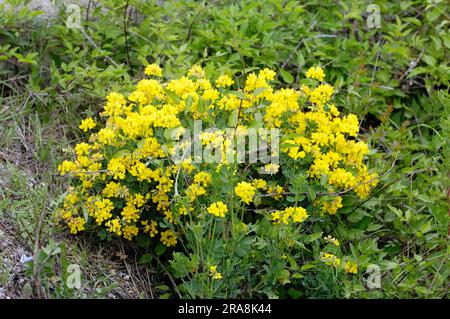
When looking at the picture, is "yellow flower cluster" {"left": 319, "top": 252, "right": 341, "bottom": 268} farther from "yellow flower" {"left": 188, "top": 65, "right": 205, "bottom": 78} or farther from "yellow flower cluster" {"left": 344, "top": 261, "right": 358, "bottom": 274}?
"yellow flower" {"left": 188, "top": 65, "right": 205, "bottom": 78}

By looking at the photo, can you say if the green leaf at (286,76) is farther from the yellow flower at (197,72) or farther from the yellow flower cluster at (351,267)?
the yellow flower cluster at (351,267)

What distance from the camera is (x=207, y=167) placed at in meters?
3.22

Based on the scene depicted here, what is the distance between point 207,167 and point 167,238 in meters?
0.39

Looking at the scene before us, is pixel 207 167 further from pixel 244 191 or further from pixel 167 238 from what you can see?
pixel 167 238

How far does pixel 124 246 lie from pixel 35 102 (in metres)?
1.18

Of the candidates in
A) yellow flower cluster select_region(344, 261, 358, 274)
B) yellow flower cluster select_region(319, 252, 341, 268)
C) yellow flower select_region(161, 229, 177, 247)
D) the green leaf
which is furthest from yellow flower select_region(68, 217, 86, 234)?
the green leaf

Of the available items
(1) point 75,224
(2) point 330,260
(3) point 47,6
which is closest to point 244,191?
(2) point 330,260

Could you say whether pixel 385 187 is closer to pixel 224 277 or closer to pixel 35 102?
pixel 224 277

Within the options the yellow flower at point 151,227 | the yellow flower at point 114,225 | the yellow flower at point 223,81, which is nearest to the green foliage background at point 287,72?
the yellow flower at point 223,81

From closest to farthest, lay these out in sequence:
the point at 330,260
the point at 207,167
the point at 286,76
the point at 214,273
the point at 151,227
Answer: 1. the point at 214,273
2. the point at 330,260
3. the point at 207,167
4. the point at 151,227
5. the point at 286,76

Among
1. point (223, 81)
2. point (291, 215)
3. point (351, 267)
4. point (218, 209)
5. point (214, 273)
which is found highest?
point (223, 81)

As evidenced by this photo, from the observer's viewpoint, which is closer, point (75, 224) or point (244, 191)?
point (244, 191)

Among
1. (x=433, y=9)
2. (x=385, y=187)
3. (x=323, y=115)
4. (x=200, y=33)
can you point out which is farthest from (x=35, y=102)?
(x=433, y=9)

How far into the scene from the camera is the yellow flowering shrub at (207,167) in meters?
3.14
